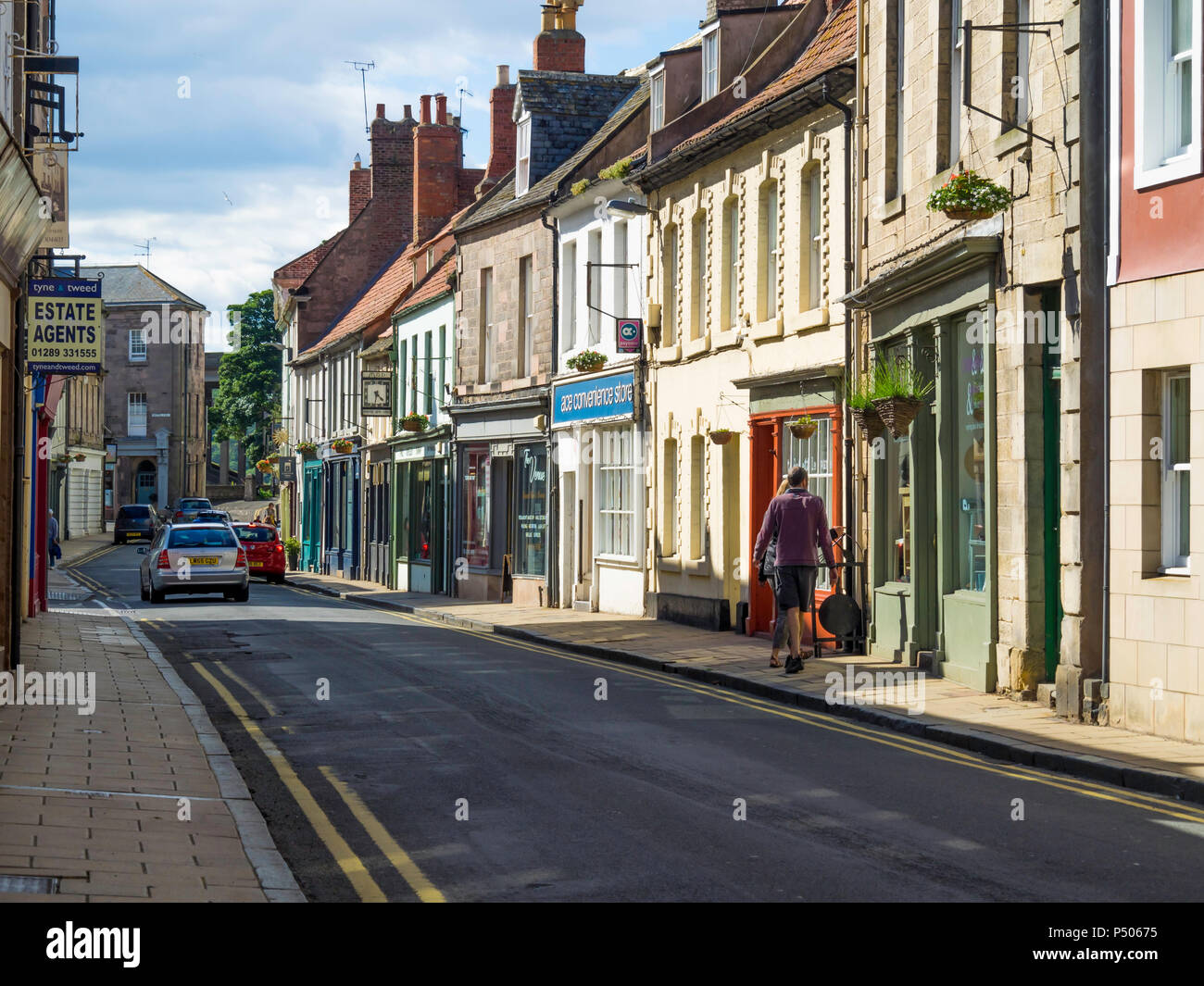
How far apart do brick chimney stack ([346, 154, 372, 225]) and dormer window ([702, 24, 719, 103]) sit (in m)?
33.5

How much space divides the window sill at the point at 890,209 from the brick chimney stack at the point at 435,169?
1130 inches

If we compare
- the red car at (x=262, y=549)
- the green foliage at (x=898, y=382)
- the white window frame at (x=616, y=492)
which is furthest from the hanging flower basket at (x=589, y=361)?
the red car at (x=262, y=549)

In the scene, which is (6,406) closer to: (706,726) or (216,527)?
(706,726)

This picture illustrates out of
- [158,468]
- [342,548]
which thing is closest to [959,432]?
[342,548]

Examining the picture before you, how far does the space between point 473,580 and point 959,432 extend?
20.2m

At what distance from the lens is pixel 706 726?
13.0m

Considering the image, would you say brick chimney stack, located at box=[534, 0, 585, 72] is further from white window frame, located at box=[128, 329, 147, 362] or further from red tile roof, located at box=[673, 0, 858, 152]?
white window frame, located at box=[128, 329, 147, 362]

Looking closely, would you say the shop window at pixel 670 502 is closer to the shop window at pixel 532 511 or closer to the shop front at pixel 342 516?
the shop window at pixel 532 511

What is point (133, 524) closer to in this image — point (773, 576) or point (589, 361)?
point (589, 361)

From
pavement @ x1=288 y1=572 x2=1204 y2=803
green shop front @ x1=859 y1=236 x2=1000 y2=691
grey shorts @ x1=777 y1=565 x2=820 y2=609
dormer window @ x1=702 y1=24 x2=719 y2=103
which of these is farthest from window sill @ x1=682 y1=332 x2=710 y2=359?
grey shorts @ x1=777 y1=565 x2=820 y2=609

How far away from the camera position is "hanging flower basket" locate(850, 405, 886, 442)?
17562mm

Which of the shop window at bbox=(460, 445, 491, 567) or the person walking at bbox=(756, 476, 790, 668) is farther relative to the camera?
the shop window at bbox=(460, 445, 491, 567)

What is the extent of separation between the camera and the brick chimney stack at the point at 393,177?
178 feet

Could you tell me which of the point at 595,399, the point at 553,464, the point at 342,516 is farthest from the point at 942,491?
the point at 342,516
